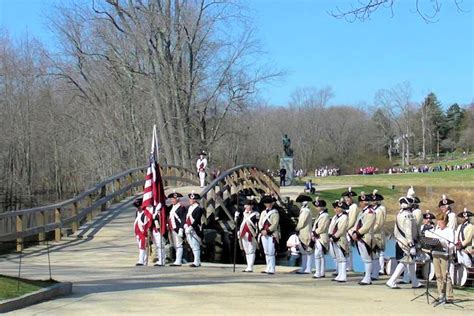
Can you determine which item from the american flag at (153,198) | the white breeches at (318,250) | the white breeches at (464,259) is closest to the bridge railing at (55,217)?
the american flag at (153,198)

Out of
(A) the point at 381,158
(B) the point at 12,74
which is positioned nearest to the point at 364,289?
(B) the point at 12,74

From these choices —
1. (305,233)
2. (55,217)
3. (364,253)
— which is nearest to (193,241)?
(305,233)

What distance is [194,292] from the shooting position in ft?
37.4

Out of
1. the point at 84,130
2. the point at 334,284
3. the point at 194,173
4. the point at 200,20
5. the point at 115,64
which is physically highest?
the point at 200,20

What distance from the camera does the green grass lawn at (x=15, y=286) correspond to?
9.48 m

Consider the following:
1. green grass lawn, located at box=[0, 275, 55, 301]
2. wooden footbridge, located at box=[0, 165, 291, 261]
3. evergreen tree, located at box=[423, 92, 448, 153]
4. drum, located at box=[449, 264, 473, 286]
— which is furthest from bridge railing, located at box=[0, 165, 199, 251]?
evergreen tree, located at box=[423, 92, 448, 153]

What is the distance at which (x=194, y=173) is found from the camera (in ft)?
123

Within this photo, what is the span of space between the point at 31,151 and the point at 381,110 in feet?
252

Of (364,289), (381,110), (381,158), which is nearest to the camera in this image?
(364,289)

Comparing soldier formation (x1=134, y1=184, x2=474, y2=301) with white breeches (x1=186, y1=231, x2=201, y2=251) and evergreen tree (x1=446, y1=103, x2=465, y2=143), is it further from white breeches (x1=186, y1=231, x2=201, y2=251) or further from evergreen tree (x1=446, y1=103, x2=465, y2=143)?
evergreen tree (x1=446, y1=103, x2=465, y2=143)

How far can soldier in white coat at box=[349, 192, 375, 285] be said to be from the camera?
14.6 m

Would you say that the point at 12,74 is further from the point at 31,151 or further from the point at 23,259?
the point at 23,259

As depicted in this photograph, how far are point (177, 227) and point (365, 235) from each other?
518cm

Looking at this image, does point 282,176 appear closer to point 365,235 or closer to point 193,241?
point 193,241
